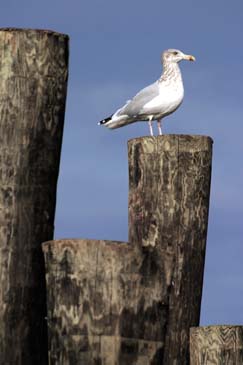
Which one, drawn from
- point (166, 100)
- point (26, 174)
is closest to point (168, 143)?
point (26, 174)

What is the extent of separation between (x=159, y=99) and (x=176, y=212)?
645 centimetres

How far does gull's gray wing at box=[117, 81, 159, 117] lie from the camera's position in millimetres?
16406

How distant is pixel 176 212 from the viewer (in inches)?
396

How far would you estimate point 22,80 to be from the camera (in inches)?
311

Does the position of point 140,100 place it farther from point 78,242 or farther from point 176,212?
point 78,242

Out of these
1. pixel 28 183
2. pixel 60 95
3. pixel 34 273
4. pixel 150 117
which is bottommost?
pixel 34 273

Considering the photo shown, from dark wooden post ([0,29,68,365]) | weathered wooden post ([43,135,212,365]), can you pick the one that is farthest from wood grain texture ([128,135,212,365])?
weathered wooden post ([43,135,212,365])

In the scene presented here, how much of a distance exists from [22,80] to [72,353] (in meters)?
2.06

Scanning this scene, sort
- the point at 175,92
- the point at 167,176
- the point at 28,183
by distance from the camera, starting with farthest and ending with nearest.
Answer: the point at 175,92
the point at 167,176
the point at 28,183

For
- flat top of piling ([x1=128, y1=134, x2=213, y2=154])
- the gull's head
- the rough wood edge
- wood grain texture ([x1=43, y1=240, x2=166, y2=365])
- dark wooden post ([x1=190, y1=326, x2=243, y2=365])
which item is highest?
the gull's head

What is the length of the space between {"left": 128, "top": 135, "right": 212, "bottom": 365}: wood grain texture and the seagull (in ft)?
19.9

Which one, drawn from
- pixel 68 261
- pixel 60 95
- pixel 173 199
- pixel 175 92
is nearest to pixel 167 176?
pixel 173 199

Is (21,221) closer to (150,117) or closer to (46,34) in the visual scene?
(46,34)

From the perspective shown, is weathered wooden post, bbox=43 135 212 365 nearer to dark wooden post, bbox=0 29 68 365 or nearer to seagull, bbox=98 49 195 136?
dark wooden post, bbox=0 29 68 365
